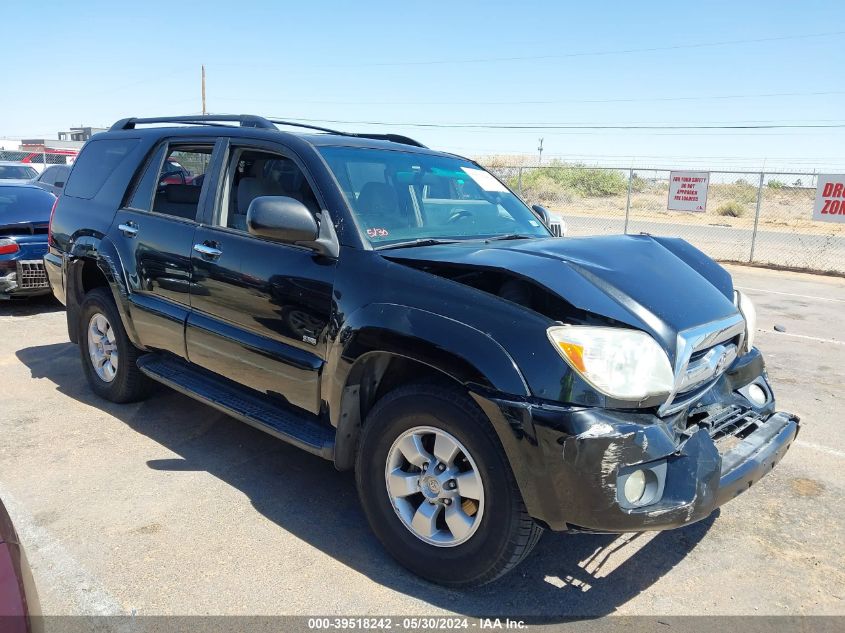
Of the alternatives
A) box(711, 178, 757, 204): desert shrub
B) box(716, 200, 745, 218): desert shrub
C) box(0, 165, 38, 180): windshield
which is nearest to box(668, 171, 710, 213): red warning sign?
box(0, 165, 38, 180): windshield

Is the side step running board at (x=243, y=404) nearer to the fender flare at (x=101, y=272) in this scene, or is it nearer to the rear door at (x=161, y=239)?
the rear door at (x=161, y=239)

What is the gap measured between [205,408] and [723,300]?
3.62 m

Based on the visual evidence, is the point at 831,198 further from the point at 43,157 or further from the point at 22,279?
the point at 43,157

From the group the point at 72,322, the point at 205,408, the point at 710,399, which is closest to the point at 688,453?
the point at 710,399

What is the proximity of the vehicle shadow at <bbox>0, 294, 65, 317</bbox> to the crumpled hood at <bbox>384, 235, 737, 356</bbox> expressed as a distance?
691cm

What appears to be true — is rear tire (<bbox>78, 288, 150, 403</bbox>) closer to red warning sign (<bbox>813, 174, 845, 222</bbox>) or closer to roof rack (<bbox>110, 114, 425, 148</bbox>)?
roof rack (<bbox>110, 114, 425, 148</bbox>)

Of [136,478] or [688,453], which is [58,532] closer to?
[136,478]

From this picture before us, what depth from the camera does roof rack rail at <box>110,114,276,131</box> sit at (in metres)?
4.15

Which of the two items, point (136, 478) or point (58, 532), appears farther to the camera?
point (136, 478)

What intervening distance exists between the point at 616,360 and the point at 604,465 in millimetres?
393

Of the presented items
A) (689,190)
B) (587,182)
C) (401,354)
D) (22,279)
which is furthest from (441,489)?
(587,182)

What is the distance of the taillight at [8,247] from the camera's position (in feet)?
25.6

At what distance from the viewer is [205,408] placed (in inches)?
200

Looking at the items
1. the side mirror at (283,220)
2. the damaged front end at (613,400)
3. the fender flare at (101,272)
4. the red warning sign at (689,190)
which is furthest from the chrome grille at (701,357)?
the red warning sign at (689,190)
